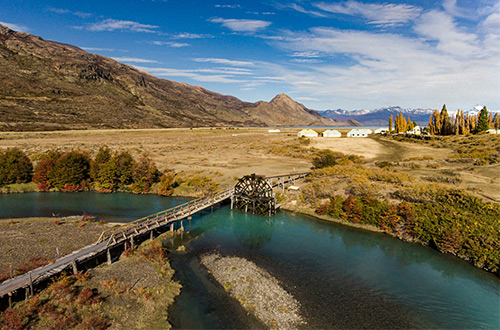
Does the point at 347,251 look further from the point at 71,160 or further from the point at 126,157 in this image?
the point at 71,160

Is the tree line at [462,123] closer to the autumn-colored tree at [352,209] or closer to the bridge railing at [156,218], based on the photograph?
the autumn-colored tree at [352,209]

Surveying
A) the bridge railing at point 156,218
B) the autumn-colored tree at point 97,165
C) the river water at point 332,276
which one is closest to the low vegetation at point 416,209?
the river water at point 332,276

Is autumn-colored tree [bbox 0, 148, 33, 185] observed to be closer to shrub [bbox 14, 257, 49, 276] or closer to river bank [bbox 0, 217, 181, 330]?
river bank [bbox 0, 217, 181, 330]

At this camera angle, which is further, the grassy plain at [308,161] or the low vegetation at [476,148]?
the low vegetation at [476,148]

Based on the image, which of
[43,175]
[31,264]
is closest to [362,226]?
[31,264]

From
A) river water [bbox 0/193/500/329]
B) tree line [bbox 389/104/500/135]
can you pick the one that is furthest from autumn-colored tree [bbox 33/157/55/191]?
tree line [bbox 389/104/500/135]

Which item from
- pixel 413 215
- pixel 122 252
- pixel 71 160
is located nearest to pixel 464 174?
pixel 413 215
